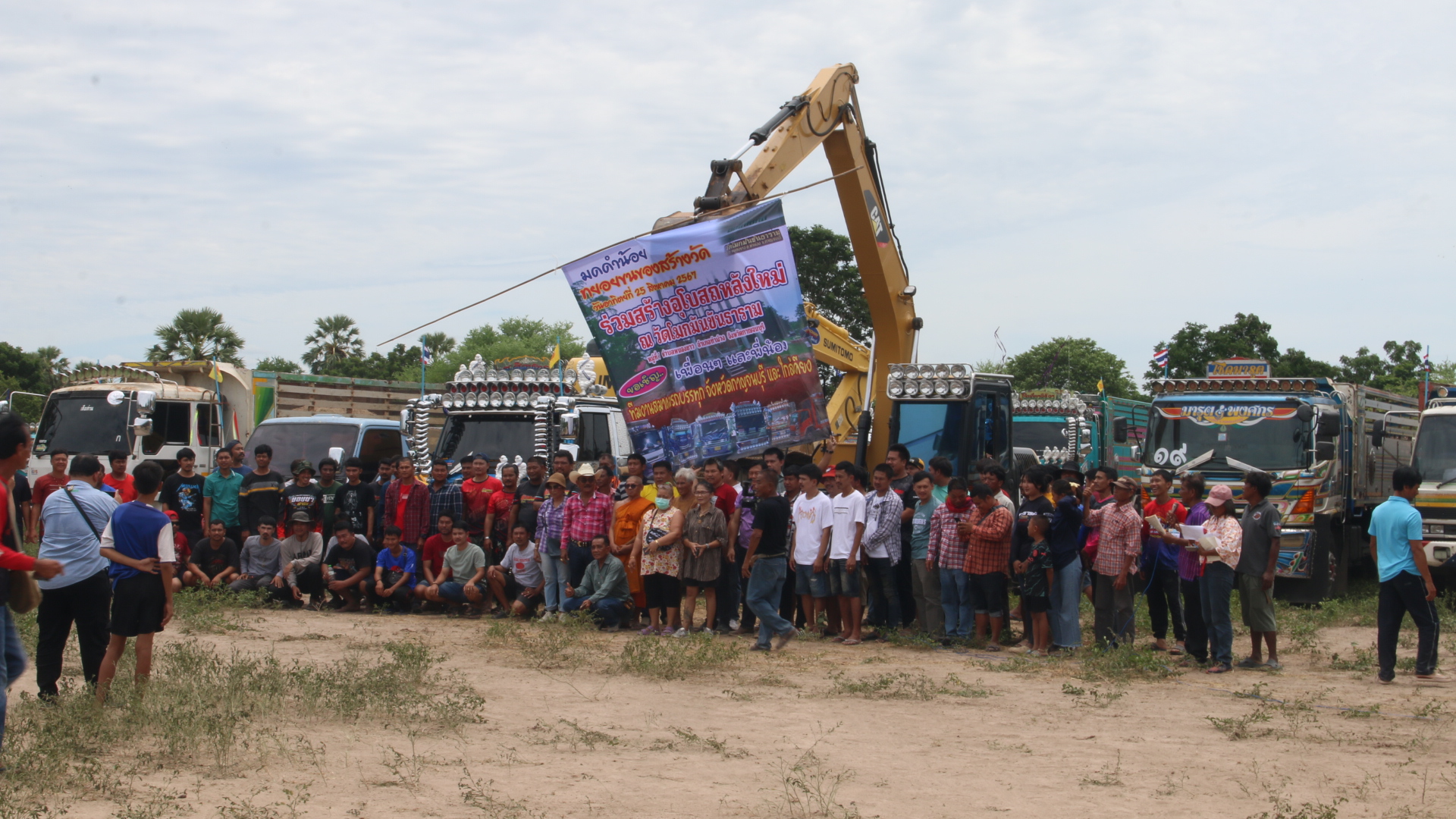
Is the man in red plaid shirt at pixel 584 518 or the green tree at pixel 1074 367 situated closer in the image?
the man in red plaid shirt at pixel 584 518

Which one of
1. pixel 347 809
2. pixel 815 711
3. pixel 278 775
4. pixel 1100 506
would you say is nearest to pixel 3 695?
pixel 278 775

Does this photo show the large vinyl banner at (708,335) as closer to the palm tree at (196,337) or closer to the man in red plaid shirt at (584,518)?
the man in red plaid shirt at (584,518)

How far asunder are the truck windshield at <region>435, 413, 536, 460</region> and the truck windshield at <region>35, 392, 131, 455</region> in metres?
5.97

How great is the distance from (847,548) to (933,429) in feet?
12.1

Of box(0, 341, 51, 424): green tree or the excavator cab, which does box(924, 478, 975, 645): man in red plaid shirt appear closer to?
the excavator cab

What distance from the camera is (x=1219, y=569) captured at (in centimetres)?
997

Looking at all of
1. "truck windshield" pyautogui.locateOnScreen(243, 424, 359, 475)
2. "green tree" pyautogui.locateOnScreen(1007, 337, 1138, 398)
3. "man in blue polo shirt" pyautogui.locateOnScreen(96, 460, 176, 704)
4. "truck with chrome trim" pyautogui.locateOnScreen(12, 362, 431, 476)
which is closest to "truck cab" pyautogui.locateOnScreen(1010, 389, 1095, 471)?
"truck with chrome trim" pyautogui.locateOnScreen(12, 362, 431, 476)

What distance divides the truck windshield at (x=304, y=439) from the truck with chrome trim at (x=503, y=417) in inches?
85.4

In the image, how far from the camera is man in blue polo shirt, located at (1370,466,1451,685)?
9.69 meters

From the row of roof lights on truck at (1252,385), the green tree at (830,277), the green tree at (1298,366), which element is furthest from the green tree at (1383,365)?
the row of roof lights on truck at (1252,385)

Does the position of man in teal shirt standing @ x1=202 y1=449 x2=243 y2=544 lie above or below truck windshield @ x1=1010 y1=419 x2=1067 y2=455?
below

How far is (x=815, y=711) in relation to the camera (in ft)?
27.4

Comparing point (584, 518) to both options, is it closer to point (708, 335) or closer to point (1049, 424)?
point (708, 335)

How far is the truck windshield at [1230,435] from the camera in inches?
584
